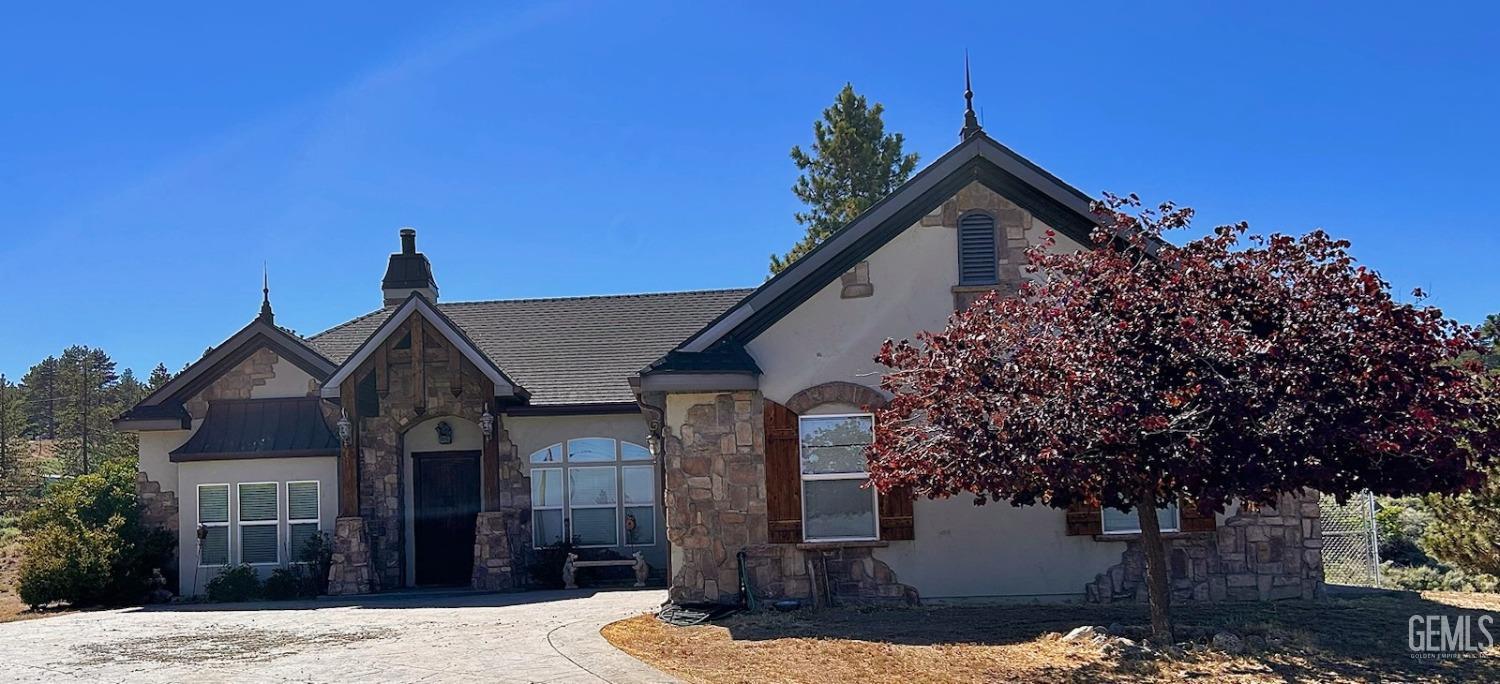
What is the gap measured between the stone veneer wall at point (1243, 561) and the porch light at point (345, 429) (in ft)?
35.0

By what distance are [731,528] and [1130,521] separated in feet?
14.5

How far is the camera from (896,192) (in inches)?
519

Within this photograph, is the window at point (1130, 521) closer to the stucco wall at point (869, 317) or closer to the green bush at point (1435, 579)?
the stucco wall at point (869, 317)

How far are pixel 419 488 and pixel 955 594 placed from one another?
9446 mm

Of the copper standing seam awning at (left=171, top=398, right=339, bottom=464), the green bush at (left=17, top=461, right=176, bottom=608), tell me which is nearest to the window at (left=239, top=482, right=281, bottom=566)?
the copper standing seam awning at (left=171, top=398, right=339, bottom=464)

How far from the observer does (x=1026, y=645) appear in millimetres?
10539

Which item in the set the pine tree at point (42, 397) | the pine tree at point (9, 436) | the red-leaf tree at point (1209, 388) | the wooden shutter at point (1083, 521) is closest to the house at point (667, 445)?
the wooden shutter at point (1083, 521)

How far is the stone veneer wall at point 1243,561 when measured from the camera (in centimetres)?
1299

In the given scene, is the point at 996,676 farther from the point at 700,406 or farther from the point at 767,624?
the point at 700,406

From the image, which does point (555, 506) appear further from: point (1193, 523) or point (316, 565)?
point (1193, 523)

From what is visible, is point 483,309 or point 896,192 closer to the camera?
point 896,192

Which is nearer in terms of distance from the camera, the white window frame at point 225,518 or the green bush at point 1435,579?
the green bush at point 1435,579

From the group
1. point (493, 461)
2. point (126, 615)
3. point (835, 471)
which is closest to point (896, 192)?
point (835, 471)

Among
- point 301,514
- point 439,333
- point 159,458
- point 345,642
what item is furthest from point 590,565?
point 159,458
